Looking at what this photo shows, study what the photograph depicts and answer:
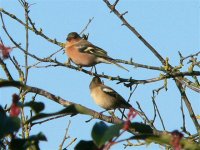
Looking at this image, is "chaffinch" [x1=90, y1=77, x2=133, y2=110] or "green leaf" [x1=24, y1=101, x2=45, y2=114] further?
"chaffinch" [x1=90, y1=77, x2=133, y2=110]

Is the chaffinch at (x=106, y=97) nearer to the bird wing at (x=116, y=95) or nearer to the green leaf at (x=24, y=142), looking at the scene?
the bird wing at (x=116, y=95)

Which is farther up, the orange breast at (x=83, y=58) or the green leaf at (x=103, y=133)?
the orange breast at (x=83, y=58)

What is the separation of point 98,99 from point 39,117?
7964 millimetres

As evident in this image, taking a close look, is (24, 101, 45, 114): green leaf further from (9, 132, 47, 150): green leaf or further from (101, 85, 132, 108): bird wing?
(101, 85, 132, 108): bird wing

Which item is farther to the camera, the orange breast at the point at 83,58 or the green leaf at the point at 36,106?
the orange breast at the point at 83,58

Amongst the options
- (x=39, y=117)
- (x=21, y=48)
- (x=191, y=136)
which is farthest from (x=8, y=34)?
(x=39, y=117)

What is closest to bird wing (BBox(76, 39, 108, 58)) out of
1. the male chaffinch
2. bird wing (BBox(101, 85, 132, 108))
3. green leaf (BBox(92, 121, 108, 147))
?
the male chaffinch

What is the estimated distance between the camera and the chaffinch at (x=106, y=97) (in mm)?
8766

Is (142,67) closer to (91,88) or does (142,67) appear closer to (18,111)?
(18,111)

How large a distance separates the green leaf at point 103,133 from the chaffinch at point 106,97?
24.8 feet

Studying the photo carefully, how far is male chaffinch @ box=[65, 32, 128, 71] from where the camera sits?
9.59m

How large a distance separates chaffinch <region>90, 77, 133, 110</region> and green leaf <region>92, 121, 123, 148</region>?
298 inches

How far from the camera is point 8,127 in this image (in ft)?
3.22

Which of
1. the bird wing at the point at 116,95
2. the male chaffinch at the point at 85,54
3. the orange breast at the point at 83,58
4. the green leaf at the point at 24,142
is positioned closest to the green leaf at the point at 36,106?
the green leaf at the point at 24,142
